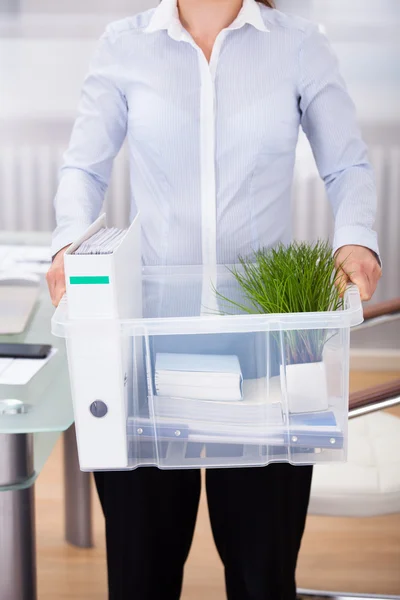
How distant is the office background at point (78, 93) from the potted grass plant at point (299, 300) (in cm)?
233

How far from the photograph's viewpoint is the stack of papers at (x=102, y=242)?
102 cm

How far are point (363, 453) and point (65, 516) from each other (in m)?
0.94

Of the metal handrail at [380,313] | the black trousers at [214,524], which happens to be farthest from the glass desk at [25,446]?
the metal handrail at [380,313]

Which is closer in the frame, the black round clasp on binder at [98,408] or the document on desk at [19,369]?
the black round clasp on binder at [98,408]

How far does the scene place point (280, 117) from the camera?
4.94ft

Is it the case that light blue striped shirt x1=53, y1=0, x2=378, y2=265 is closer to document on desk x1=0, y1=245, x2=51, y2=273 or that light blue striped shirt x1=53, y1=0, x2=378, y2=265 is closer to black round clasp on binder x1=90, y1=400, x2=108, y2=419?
black round clasp on binder x1=90, y1=400, x2=108, y2=419

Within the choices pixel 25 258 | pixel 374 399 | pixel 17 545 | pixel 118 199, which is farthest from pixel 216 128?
pixel 118 199

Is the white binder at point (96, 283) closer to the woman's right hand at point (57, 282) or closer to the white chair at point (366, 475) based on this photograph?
the woman's right hand at point (57, 282)

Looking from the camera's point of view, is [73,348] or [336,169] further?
[336,169]

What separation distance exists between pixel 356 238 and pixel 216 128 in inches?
12.4

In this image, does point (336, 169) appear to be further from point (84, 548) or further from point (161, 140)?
point (84, 548)

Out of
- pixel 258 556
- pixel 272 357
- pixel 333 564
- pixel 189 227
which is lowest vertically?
pixel 333 564

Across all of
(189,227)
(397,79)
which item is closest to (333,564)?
(189,227)

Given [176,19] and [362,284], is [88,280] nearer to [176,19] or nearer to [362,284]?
[362,284]
